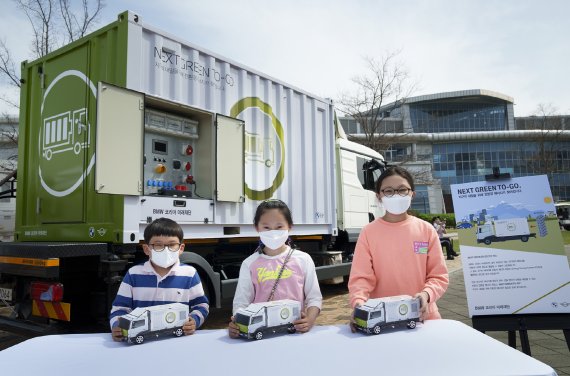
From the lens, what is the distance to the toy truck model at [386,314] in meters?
1.70

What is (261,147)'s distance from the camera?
5629mm

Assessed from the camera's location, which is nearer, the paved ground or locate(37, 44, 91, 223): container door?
the paved ground

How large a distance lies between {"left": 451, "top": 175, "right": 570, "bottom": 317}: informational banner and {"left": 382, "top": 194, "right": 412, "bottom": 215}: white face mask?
1.02 m

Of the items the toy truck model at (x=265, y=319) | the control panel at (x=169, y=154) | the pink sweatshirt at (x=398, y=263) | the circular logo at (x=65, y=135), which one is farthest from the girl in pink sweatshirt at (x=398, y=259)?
the circular logo at (x=65, y=135)

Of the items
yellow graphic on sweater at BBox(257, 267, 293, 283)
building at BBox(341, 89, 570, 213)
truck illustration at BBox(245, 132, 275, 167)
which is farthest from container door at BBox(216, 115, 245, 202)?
building at BBox(341, 89, 570, 213)

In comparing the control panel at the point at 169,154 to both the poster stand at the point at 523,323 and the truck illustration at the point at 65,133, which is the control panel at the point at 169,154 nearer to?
the truck illustration at the point at 65,133

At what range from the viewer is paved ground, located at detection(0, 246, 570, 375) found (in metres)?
3.76

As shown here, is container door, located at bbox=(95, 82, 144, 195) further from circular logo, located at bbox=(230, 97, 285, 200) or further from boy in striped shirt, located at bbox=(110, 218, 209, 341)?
boy in striped shirt, located at bbox=(110, 218, 209, 341)

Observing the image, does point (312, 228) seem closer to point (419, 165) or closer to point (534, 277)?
point (534, 277)

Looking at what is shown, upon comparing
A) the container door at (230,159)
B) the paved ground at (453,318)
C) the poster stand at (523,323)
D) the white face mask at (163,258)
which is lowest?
the paved ground at (453,318)

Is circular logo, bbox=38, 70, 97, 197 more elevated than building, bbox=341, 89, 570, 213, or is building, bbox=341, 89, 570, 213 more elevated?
building, bbox=341, 89, 570, 213

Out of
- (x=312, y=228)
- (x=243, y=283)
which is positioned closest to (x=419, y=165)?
(x=312, y=228)

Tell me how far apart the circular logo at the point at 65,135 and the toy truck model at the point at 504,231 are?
11.8 ft

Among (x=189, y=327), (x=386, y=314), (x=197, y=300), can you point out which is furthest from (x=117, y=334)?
(x=386, y=314)
